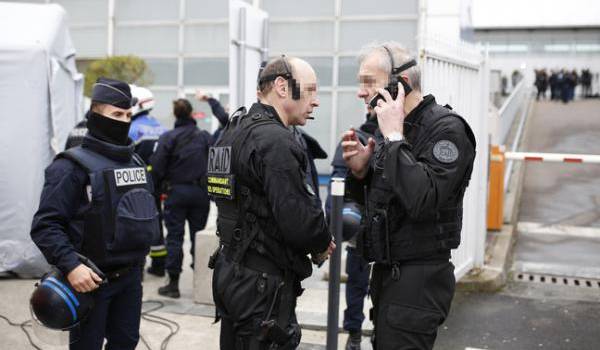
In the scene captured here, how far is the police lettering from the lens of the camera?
3.45 metres

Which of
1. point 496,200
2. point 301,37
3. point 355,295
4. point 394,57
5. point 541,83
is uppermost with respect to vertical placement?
point 301,37

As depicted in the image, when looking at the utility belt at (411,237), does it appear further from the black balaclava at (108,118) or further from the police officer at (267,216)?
A: the black balaclava at (108,118)

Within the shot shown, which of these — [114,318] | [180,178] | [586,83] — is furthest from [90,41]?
[586,83]

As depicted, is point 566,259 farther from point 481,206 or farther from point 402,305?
point 402,305

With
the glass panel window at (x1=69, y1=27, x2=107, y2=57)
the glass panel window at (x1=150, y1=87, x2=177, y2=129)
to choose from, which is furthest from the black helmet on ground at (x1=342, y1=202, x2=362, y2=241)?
the glass panel window at (x1=69, y1=27, x2=107, y2=57)

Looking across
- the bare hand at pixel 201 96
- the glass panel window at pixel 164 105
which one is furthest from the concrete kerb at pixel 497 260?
the glass panel window at pixel 164 105

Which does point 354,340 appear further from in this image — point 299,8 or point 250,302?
point 299,8

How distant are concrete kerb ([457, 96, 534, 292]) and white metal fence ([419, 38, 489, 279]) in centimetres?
14

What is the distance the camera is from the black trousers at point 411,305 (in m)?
2.77

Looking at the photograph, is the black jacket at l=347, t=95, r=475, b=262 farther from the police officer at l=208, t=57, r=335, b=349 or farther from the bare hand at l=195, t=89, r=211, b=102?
the bare hand at l=195, t=89, r=211, b=102

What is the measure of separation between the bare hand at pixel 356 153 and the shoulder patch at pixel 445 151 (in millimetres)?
415

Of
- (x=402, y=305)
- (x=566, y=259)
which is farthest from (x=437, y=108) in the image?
(x=566, y=259)

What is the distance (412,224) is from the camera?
2.81m

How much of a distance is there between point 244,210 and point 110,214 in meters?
0.91
